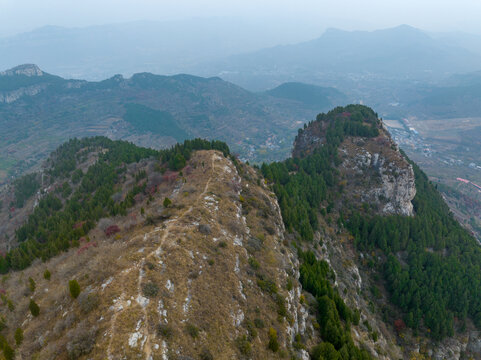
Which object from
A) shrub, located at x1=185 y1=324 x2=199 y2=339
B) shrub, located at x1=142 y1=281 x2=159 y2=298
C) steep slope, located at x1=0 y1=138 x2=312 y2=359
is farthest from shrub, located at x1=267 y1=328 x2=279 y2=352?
shrub, located at x1=142 y1=281 x2=159 y2=298

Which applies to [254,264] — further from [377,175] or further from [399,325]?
[377,175]

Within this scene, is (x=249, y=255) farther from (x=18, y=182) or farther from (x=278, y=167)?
(x=18, y=182)

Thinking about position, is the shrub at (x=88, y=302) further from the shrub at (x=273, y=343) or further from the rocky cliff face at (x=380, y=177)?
the rocky cliff face at (x=380, y=177)

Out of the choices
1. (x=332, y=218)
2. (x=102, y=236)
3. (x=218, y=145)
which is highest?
(x=218, y=145)

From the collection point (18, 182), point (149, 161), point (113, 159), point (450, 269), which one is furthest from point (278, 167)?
point (18, 182)

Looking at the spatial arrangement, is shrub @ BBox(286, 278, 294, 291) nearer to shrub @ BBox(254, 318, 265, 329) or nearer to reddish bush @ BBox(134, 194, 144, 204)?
shrub @ BBox(254, 318, 265, 329)

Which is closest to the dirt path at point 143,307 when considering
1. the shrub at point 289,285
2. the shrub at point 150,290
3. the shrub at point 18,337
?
the shrub at point 150,290

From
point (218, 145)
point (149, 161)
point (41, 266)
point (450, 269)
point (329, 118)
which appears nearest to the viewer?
point (41, 266)

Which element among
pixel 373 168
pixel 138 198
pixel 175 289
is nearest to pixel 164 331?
pixel 175 289
